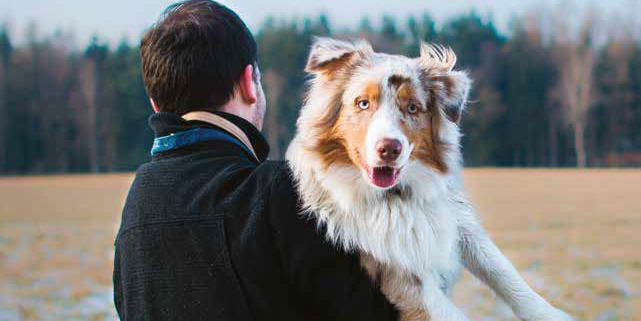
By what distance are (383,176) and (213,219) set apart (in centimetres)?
77

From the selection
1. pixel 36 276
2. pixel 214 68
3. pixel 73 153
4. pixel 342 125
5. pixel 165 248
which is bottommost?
pixel 73 153

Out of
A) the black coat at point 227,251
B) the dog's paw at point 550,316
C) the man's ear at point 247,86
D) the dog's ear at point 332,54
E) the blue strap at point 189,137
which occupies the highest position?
the dog's ear at point 332,54

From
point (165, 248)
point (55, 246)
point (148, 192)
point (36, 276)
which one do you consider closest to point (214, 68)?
point (148, 192)

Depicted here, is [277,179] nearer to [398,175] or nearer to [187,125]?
[187,125]

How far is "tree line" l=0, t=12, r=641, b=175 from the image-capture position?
51406 millimetres

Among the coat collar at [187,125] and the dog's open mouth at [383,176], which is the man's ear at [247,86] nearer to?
the coat collar at [187,125]

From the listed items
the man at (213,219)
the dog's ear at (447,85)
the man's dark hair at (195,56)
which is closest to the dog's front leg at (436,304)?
the man at (213,219)

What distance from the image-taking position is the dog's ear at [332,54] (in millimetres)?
2791

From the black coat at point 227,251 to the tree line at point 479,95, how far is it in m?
46.9

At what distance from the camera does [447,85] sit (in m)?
2.81

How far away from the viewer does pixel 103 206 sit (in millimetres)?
25672

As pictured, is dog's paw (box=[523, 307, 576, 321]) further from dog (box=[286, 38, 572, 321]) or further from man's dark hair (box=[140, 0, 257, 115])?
man's dark hair (box=[140, 0, 257, 115])

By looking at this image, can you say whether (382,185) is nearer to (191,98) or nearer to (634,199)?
(191,98)

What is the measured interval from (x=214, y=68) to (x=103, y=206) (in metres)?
24.7
